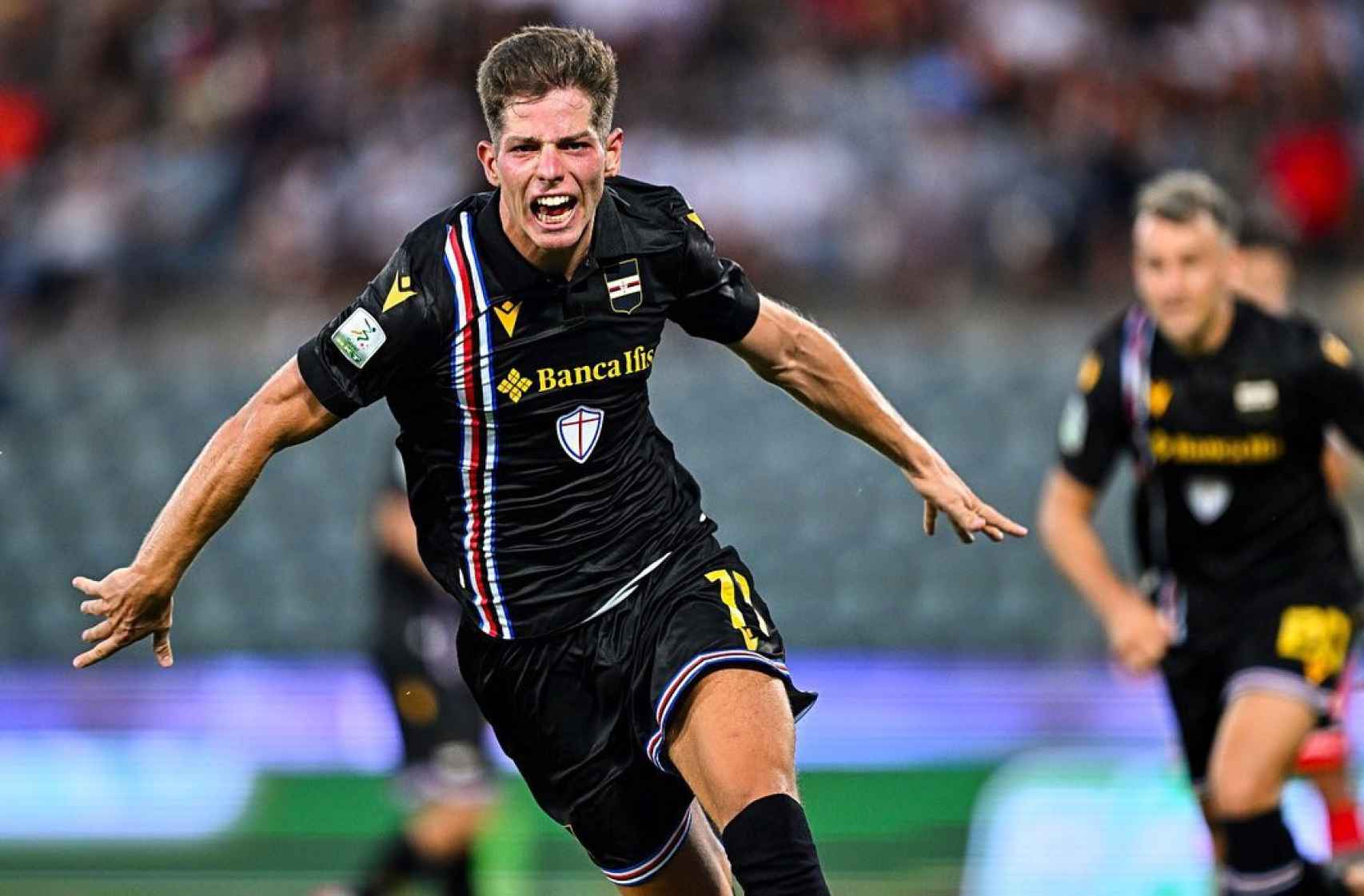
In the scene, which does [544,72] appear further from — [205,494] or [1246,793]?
[1246,793]

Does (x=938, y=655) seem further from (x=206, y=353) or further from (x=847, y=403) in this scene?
(x=847, y=403)

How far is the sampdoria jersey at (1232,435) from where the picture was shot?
605cm

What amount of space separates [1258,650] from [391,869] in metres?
2.81

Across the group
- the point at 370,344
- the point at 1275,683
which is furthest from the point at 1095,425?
the point at 370,344

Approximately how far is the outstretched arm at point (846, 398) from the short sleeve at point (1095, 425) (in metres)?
1.68

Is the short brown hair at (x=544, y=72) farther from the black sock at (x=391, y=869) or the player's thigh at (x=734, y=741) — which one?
the black sock at (x=391, y=869)

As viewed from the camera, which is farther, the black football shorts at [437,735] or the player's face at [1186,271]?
the black football shorts at [437,735]

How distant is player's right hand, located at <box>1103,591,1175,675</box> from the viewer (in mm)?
5922

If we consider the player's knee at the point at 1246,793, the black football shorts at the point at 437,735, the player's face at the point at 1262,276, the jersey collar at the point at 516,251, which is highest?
the jersey collar at the point at 516,251

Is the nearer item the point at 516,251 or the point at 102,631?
the point at 102,631

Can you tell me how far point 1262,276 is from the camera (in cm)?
735

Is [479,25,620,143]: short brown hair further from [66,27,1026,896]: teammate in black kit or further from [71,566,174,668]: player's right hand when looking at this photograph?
[71,566,174,668]: player's right hand

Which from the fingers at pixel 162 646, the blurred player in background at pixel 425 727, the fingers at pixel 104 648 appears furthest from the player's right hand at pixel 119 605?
the blurred player in background at pixel 425 727

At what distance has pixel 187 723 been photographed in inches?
396
